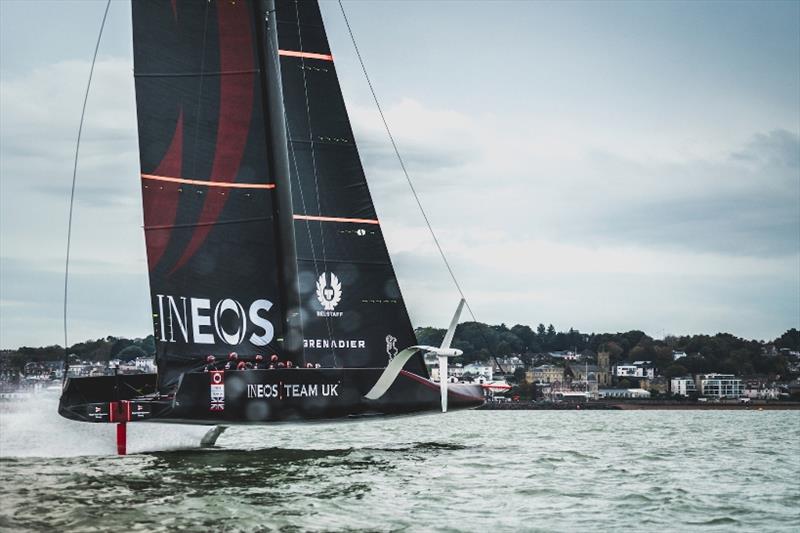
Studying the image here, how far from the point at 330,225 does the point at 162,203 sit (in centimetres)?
362

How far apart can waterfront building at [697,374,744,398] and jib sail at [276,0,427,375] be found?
455 ft

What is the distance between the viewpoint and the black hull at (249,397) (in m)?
20.2

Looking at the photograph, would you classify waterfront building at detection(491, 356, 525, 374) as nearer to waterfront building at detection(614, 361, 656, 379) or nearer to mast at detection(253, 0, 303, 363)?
waterfront building at detection(614, 361, 656, 379)

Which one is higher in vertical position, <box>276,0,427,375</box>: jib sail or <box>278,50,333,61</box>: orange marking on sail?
<box>278,50,333,61</box>: orange marking on sail

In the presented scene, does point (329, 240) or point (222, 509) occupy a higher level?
point (329, 240)

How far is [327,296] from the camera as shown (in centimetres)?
2358

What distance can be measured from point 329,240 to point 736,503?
33.9ft

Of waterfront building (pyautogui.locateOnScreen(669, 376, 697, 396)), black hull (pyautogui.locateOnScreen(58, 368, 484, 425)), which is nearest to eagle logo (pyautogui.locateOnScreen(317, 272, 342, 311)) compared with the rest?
black hull (pyautogui.locateOnScreen(58, 368, 484, 425))

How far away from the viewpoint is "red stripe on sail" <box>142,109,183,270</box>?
71.9 ft

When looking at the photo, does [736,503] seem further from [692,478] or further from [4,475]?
[4,475]

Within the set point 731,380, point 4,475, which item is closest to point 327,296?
point 4,475

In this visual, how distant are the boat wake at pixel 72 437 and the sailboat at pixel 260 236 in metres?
1.11

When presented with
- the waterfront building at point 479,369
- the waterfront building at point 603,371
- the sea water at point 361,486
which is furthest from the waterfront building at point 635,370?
the sea water at point 361,486

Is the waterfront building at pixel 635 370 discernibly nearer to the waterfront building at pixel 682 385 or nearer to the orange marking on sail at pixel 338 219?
the waterfront building at pixel 682 385
